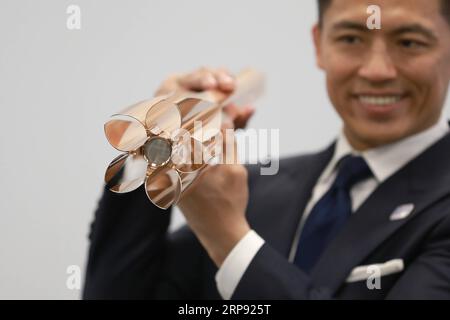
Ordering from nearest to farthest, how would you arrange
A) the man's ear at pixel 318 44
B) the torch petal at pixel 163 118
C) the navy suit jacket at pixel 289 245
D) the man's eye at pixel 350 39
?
the torch petal at pixel 163 118, the navy suit jacket at pixel 289 245, the man's eye at pixel 350 39, the man's ear at pixel 318 44

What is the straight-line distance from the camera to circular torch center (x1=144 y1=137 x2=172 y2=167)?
551 mm

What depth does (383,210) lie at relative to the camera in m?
0.85

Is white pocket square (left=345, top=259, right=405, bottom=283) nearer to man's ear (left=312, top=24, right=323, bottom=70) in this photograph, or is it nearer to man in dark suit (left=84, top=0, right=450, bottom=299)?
man in dark suit (left=84, top=0, right=450, bottom=299)

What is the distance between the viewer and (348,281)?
0.81m

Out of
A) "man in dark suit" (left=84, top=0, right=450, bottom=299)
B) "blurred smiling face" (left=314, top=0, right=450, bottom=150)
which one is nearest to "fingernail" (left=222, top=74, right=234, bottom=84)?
"man in dark suit" (left=84, top=0, right=450, bottom=299)

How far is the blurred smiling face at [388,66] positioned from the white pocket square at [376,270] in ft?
0.53

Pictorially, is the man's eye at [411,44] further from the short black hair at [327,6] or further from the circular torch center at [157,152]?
the circular torch center at [157,152]

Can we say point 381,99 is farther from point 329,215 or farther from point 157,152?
point 157,152

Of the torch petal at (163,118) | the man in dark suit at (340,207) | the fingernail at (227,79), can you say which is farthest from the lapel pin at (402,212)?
the torch petal at (163,118)

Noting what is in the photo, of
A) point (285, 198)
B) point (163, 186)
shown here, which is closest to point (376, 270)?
point (285, 198)

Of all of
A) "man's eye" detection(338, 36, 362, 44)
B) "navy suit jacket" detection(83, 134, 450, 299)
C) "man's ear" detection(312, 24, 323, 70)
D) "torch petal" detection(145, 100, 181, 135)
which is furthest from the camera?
"man's ear" detection(312, 24, 323, 70)

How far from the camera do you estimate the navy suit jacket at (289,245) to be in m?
0.77
